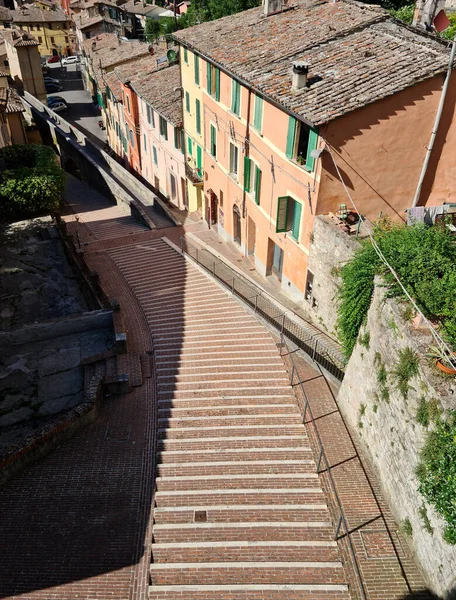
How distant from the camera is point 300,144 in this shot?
17.3 m

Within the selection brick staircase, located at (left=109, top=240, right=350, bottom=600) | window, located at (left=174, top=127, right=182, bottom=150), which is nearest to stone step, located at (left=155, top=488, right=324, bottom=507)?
brick staircase, located at (left=109, top=240, right=350, bottom=600)

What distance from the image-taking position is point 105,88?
47906mm

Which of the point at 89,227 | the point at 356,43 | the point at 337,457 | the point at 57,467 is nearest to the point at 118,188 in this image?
the point at 89,227

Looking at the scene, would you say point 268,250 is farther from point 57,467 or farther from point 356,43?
point 57,467

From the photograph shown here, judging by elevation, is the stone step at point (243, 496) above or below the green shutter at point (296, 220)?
below

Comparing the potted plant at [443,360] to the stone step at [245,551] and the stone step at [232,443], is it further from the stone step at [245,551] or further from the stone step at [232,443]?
the stone step at [232,443]

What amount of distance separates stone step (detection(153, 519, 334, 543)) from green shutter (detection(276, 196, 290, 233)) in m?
10.8

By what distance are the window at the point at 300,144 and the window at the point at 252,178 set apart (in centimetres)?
321

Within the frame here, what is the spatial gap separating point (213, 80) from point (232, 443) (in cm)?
1732

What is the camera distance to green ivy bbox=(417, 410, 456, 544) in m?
9.02

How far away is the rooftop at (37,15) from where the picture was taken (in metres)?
84.5

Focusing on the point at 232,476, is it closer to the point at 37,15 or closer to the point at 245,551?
the point at 245,551

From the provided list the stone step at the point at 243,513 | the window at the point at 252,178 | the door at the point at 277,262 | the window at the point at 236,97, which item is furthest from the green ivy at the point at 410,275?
the window at the point at 236,97

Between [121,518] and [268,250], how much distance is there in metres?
12.9
